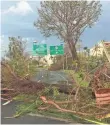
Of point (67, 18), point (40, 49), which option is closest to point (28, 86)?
point (40, 49)

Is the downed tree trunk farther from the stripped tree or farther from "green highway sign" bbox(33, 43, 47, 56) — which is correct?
the stripped tree

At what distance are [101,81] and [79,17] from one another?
27084 mm

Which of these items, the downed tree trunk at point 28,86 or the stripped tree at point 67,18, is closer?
the downed tree trunk at point 28,86

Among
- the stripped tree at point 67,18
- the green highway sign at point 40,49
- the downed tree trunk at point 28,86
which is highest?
the stripped tree at point 67,18

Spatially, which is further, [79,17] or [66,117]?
[79,17]

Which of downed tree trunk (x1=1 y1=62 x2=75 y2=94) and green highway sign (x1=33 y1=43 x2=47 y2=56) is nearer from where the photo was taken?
downed tree trunk (x1=1 y1=62 x2=75 y2=94)

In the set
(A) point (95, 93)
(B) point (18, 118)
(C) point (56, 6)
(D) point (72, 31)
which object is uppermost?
(C) point (56, 6)

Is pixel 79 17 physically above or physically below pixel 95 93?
above

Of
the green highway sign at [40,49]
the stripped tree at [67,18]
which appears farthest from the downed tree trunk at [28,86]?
the stripped tree at [67,18]

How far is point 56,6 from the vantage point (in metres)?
34.2

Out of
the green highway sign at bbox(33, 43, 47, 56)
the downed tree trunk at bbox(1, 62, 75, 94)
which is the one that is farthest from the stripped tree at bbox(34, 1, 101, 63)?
the downed tree trunk at bbox(1, 62, 75, 94)

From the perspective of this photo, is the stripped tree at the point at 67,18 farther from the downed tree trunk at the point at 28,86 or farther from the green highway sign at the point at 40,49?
the downed tree trunk at the point at 28,86

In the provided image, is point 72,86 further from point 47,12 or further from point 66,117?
point 47,12

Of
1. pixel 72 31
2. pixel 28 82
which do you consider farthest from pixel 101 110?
pixel 72 31
